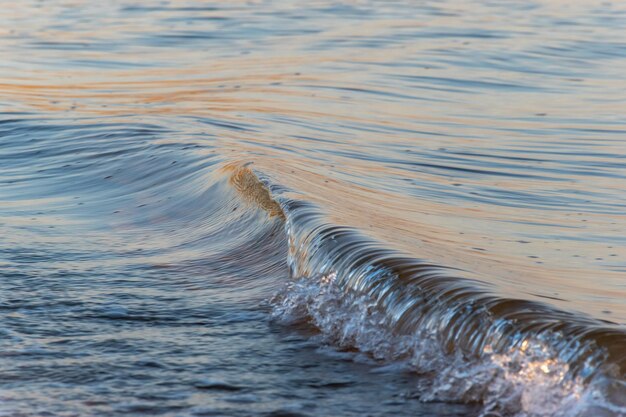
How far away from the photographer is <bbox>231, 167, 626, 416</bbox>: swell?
3889 mm

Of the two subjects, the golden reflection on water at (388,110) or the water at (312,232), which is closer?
the water at (312,232)

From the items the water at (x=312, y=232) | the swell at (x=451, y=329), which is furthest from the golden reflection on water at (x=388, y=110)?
the swell at (x=451, y=329)

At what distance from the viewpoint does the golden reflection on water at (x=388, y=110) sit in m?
5.84

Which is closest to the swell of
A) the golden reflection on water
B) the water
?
the water

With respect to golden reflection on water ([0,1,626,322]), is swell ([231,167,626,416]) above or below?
below

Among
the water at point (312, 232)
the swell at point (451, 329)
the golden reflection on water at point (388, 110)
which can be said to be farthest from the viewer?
the golden reflection on water at point (388, 110)

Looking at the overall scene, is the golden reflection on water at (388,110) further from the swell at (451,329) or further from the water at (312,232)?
the swell at (451,329)

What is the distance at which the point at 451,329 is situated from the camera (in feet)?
14.7

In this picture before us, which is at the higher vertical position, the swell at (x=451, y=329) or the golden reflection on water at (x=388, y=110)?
the golden reflection on water at (x=388, y=110)

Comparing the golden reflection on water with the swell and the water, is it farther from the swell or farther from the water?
the swell

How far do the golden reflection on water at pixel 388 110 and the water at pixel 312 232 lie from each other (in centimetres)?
4

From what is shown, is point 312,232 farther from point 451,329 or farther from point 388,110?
point 388,110

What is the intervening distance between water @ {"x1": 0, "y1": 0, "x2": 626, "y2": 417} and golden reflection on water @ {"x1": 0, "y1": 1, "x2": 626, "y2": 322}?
4 centimetres

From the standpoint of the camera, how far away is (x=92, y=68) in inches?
512
